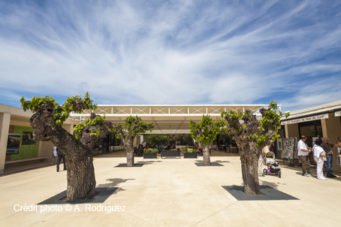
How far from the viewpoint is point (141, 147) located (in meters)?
19.9

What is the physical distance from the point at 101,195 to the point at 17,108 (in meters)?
8.87

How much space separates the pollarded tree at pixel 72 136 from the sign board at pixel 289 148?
33.3ft

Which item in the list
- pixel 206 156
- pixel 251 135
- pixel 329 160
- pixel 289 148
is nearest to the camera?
pixel 251 135

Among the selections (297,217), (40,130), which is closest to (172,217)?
(297,217)

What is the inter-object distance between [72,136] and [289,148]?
445 inches

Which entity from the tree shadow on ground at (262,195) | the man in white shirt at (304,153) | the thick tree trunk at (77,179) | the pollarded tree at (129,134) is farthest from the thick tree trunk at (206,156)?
the thick tree trunk at (77,179)

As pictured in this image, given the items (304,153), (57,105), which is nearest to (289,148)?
(304,153)

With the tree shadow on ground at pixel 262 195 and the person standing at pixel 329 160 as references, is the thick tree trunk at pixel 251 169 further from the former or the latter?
the person standing at pixel 329 160

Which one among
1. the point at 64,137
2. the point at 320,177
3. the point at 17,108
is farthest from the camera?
the point at 17,108

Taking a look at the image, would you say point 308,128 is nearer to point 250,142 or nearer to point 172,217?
point 250,142

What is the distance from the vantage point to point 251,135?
4859 mm

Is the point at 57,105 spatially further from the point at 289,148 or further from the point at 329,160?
the point at 289,148

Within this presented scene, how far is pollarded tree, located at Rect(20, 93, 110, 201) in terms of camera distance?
400cm

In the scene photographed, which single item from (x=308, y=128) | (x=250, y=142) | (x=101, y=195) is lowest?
(x=101, y=195)
